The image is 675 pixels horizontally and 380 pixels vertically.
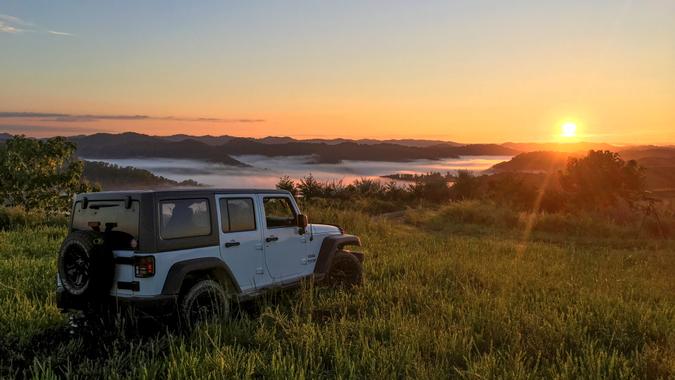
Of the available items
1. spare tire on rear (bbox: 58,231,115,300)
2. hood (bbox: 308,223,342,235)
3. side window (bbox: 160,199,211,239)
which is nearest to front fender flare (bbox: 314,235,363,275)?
hood (bbox: 308,223,342,235)

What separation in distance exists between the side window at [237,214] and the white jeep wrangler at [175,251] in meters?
0.01

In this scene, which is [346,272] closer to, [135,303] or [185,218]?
[185,218]

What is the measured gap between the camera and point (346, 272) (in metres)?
9.19

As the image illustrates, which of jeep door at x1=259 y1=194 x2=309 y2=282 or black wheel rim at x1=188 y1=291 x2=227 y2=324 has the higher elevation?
jeep door at x1=259 y1=194 x2=309 y2=282

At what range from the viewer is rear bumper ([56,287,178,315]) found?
600 cm

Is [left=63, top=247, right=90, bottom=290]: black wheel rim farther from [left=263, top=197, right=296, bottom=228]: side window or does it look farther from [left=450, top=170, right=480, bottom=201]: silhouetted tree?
[left=450, top=170, right=480, bottom=201]: silhouetted tree

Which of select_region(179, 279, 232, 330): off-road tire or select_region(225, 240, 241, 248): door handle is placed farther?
select_region(225, 240, 241, 248): door handle

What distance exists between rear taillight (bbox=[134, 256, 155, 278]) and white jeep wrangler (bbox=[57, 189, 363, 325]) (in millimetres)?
10

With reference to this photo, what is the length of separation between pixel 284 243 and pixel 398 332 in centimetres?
241

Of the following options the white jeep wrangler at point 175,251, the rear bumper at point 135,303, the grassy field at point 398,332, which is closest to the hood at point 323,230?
the white jeep wrangler at point 175,251

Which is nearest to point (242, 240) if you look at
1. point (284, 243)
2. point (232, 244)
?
point (232, 244)

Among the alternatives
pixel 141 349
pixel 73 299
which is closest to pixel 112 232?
pixel 73 299

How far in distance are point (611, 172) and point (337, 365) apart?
34.4m

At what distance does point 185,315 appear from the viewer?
638 cm
